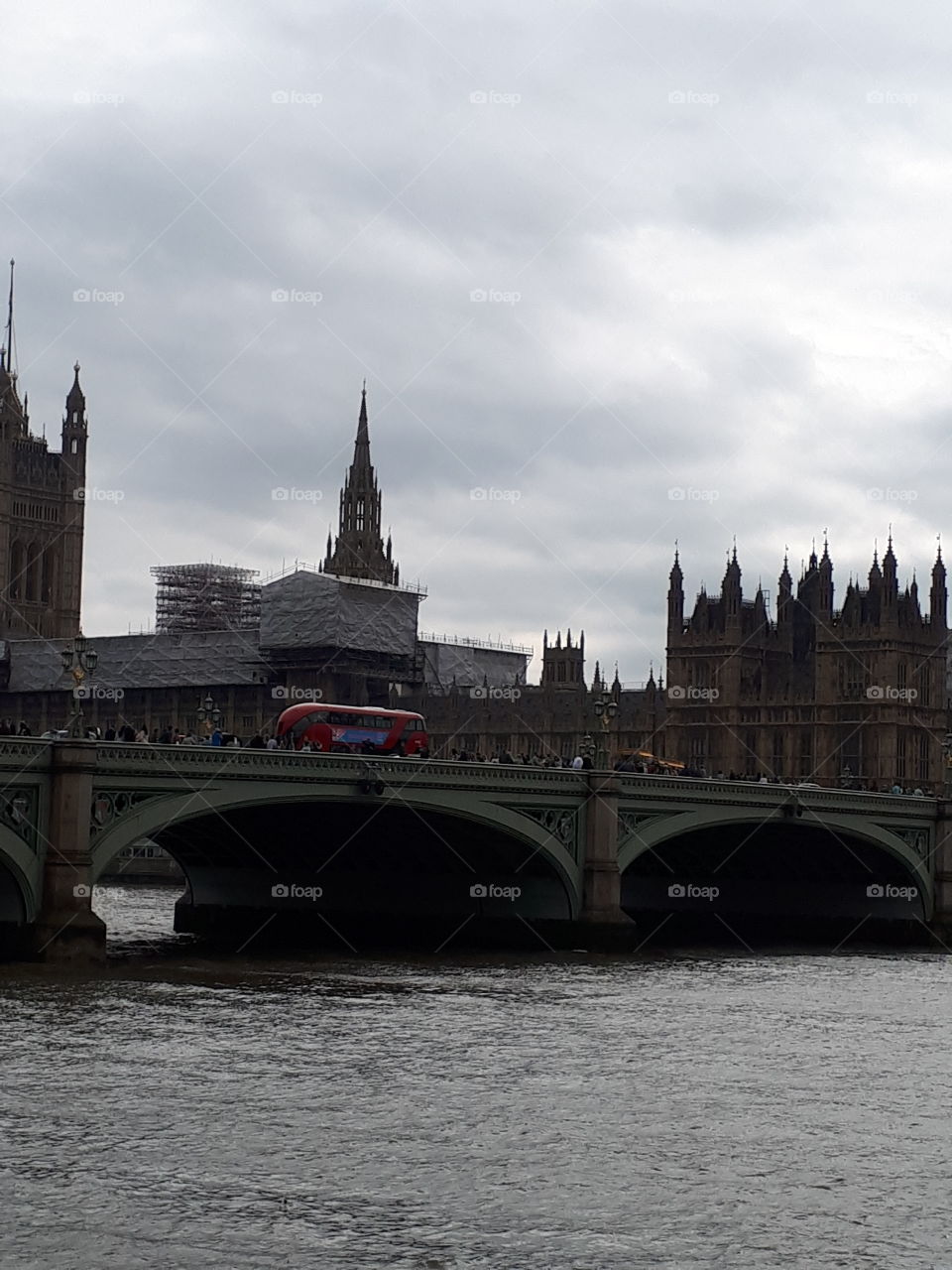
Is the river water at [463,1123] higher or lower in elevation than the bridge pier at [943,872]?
lower

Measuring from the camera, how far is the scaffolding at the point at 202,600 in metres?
159

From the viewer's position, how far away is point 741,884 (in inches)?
3034

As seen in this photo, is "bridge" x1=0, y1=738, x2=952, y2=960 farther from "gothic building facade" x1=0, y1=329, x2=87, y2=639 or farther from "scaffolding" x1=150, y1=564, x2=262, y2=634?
"gothic building facade" x1=0, y1=329, x2=87, y2=639

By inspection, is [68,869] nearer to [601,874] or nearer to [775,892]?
[601,874]

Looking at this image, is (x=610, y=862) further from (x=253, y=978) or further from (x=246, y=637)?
(x=246, y=637)

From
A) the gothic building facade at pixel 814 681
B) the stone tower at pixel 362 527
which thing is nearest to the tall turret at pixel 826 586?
the gothic building facade at pixel 814 681

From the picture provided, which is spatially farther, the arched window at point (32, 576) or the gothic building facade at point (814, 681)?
the arched window at point (32, 576)

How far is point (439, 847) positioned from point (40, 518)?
12770cm

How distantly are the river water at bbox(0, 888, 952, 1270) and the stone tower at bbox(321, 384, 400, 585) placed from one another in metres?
127

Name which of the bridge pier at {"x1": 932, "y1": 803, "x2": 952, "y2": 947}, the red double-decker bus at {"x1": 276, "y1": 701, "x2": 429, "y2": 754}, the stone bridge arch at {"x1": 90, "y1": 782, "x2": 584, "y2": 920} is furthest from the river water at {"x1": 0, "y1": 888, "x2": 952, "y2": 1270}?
the bridge pier at {"x1": 932, "y1": 803, "x2": 952, "y2": 947}

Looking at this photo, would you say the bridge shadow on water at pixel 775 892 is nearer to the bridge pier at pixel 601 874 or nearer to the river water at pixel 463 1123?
the bridge pier at pixel 601 874

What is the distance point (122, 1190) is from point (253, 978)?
79.2 ft

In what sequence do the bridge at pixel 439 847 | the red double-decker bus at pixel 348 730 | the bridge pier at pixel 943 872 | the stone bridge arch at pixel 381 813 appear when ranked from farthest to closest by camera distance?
the bridge pier at pixel 943 872
the red double-decker bus at pixel 348 730
the stone bridge arch at pixel 381 813
the bridge at pixel 439 847

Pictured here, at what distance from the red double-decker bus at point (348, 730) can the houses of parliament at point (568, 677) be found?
34.1 m
